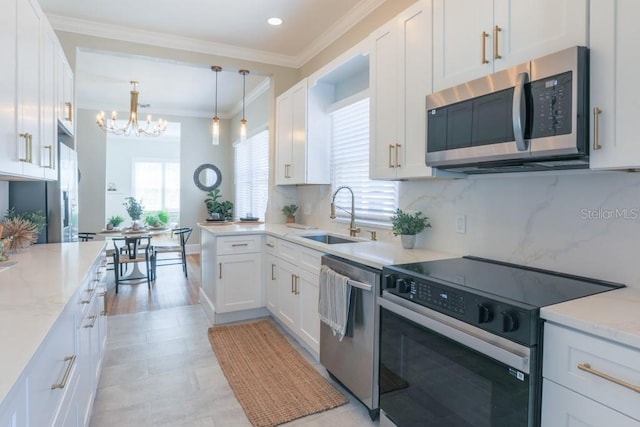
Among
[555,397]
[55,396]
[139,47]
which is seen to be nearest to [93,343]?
[55,396]

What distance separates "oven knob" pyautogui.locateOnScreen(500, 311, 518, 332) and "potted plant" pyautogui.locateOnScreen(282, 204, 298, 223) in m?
3.35

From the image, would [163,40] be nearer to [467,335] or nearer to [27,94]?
[27,94]

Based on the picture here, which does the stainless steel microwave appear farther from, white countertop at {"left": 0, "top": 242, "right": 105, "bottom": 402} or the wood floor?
the wood floor

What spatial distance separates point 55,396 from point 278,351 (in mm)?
2004

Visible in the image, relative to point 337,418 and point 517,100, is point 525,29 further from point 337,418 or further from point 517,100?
point 337,418

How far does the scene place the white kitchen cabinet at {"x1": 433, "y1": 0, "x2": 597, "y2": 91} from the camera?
4.74 ft

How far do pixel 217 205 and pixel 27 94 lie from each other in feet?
17.9

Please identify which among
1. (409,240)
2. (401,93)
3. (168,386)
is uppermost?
(401,93)

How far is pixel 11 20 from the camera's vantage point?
1.79 metres

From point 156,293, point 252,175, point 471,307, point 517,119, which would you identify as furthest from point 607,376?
point 252,175

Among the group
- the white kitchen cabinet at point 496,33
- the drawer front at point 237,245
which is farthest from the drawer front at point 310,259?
the white kitchen cabinet at point 496,33

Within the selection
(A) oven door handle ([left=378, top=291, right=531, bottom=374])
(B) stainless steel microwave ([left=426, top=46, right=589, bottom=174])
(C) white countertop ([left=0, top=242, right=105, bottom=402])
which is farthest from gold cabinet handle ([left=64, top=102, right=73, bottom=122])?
(A) oven door handle ([left=378, top=291, right=531, bottom=374])

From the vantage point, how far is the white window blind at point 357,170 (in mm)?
3123

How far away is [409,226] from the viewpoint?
2.49m
